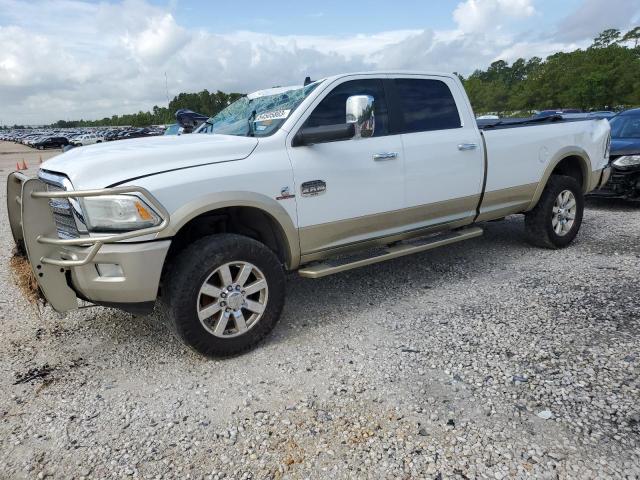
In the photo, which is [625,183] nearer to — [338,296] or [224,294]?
[338,296]

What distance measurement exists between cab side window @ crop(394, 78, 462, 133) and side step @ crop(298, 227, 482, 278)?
98 centimetres

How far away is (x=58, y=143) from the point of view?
4975 centimetres

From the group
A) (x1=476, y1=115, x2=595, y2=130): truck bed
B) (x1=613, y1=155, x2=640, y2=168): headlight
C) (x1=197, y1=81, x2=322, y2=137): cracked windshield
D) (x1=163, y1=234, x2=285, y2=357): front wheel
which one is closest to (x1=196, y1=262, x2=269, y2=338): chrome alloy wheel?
(x1=163, y1=234, x2=285, y2=357): front wheel

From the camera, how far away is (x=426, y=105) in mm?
4410

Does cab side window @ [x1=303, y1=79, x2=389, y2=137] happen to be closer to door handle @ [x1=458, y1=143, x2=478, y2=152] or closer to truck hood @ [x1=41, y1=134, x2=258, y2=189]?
truck hood @ [x1=41, y1=134, x2=258, y2=189]

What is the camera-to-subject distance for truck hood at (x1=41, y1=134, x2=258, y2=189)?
9.77ft

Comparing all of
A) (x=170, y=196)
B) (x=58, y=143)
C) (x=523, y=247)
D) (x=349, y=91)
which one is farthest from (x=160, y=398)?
(x=58, y=143)

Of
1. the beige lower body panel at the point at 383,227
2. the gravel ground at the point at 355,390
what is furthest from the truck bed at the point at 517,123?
the gravel ground at the point at 355,390

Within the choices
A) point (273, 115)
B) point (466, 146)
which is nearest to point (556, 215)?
point (466, 146)

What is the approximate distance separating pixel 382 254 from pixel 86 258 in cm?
223

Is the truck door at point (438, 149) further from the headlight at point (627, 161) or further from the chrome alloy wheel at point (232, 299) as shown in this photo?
the headlight at point (627, 161)

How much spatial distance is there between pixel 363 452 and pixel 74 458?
4.77 feet

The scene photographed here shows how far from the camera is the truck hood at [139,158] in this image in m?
2.98

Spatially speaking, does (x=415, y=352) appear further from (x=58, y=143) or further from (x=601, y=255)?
(x=58, y=143)
